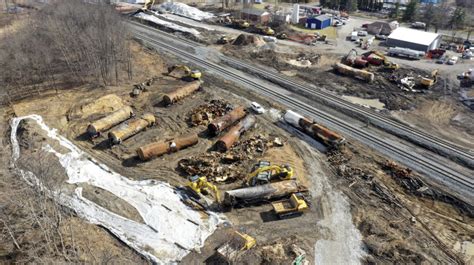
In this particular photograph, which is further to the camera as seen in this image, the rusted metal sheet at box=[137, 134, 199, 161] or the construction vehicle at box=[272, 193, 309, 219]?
the rusted metal sheet at box=[137, 134, 199, 161]

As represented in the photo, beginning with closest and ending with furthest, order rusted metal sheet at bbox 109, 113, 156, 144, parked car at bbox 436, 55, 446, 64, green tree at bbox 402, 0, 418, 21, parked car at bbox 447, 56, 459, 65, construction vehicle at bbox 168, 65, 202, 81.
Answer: rusted metal sheet at bbox 109, 113, 156, 144 → construction vehicle at bbox 168, 65, 202, 81 → parked car at bbox 447, 56, 459, 65 → parked car at bbox 436, 55, 446, 64 → green tree at bbox 402, 0, 418, 21

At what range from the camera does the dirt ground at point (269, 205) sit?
24.0 m

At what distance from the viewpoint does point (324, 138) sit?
35531mm

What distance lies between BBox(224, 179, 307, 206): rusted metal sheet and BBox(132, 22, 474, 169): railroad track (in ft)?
58.3

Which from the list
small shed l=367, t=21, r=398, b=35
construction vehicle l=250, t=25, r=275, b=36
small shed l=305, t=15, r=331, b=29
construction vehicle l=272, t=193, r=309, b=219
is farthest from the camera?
small shed l=305, t=15, r=331, b=29

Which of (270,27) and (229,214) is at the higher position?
(270,27)

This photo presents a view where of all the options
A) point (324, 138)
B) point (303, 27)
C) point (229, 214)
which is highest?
point (303, 27)

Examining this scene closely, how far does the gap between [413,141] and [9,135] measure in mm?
43919

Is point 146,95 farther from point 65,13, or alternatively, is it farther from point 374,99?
point 374,99

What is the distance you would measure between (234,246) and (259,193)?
5527 mm

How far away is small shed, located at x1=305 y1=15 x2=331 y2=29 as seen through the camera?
77.0 m

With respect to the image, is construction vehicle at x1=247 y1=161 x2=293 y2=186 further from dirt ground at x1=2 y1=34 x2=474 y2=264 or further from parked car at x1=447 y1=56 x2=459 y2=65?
parked car at x1=447 y1=56 x2=459 y2=65

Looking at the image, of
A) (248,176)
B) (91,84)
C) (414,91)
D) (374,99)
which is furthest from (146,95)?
(414,91)

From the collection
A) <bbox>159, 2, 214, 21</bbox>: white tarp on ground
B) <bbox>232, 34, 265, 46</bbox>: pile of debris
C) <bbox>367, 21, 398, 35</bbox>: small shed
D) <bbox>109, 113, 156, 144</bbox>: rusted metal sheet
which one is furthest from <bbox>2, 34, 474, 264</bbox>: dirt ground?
<bbox>159, 2, 214, 21</bbox>: white tarp on ground
